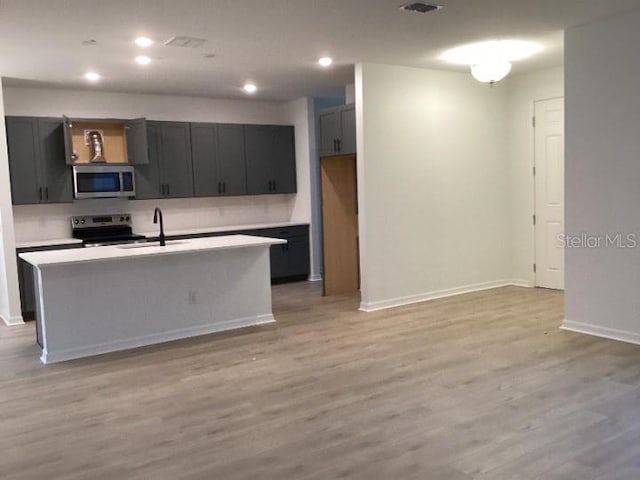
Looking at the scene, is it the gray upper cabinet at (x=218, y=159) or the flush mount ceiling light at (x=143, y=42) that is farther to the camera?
the gray upper cabinet at (x=218, y=159)

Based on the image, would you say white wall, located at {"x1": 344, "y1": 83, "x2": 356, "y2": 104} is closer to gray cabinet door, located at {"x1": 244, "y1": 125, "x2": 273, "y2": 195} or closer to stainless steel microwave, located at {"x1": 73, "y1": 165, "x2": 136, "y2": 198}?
gray cabinet door, located at {"x1": 244, "y1": 125, "x2": 273, "y2": 195}

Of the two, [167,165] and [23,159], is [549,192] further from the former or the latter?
[23,159]

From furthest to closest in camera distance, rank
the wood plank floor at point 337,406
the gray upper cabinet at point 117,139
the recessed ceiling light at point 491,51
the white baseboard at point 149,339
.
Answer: the gray upper cabinet at point 117,139 < the recessed ceiling light at point 491,51 < the white baseboard at point 149,339 < the wood plank floor at point 337,406

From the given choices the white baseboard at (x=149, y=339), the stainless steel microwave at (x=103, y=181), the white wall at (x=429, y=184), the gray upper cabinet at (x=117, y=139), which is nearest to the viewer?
the white baseboard at (x=149, y=339)

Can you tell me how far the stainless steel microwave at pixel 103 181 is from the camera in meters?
7.05

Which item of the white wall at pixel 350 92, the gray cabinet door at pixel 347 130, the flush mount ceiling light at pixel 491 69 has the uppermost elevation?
the white wall at pixel 350 92

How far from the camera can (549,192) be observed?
7238 millimetres

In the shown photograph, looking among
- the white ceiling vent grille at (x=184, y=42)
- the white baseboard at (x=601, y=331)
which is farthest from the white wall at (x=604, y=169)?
the white ceiling vent grille at (x=184, y=42)

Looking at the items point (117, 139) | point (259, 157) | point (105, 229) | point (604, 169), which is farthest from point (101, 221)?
point (604, 169)

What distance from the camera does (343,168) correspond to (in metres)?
7.42

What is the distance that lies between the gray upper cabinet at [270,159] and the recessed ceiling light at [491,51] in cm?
308

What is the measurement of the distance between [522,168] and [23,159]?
5.88m

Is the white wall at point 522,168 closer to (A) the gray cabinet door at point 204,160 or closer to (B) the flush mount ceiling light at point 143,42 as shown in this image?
(A) the gray cabinet door at point 204,160

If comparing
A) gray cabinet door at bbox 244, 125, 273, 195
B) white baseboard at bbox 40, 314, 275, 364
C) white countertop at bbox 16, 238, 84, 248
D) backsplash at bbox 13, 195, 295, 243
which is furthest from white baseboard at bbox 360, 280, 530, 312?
white countertop at bbox 16, 238, 84, 248
